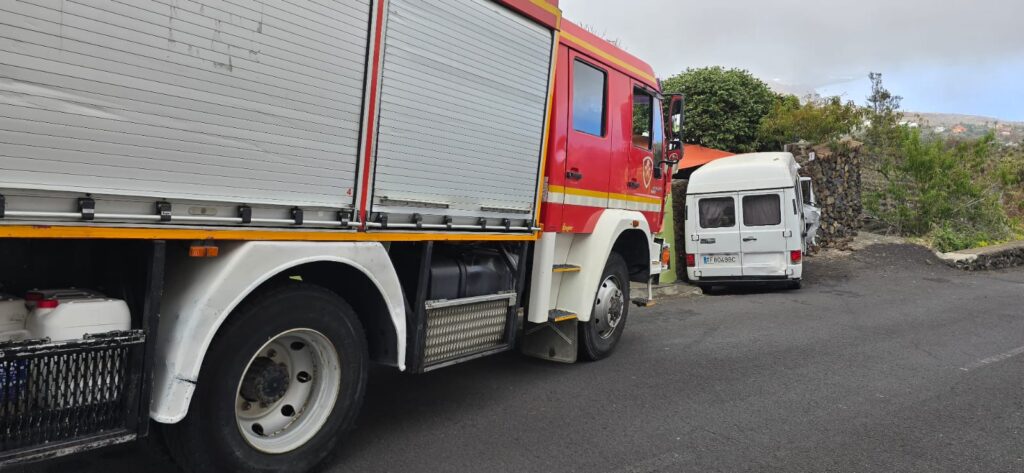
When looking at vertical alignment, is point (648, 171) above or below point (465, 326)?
above

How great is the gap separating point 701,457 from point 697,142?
1685 centimetres

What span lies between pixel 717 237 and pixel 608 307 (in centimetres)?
678

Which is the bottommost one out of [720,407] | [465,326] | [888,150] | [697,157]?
[720,407]

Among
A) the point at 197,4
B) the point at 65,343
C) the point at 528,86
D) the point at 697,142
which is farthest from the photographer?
the point at 697,142

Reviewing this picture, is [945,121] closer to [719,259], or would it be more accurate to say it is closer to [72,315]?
[719,259]

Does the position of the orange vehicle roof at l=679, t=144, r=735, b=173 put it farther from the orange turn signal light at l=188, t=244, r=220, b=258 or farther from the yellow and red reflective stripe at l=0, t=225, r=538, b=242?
the orange turn signal light at l=188, t=244, r=220, b=258

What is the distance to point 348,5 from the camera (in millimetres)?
3312

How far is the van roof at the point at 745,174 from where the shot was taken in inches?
459

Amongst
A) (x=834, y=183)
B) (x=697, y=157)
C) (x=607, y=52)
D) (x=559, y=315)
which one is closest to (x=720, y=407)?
(x=559, y=315)

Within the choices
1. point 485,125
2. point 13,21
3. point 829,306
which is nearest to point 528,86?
point 485,125

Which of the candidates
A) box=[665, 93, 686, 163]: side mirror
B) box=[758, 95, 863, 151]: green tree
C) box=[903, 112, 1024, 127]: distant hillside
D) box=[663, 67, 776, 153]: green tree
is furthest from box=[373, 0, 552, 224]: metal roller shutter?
box=[903, 112, 1024, 127]: distant hillside

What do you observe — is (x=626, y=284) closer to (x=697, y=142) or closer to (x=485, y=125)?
(x=485, y=125)

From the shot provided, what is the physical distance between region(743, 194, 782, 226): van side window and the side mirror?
563 centimetres

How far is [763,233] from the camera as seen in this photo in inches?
460
